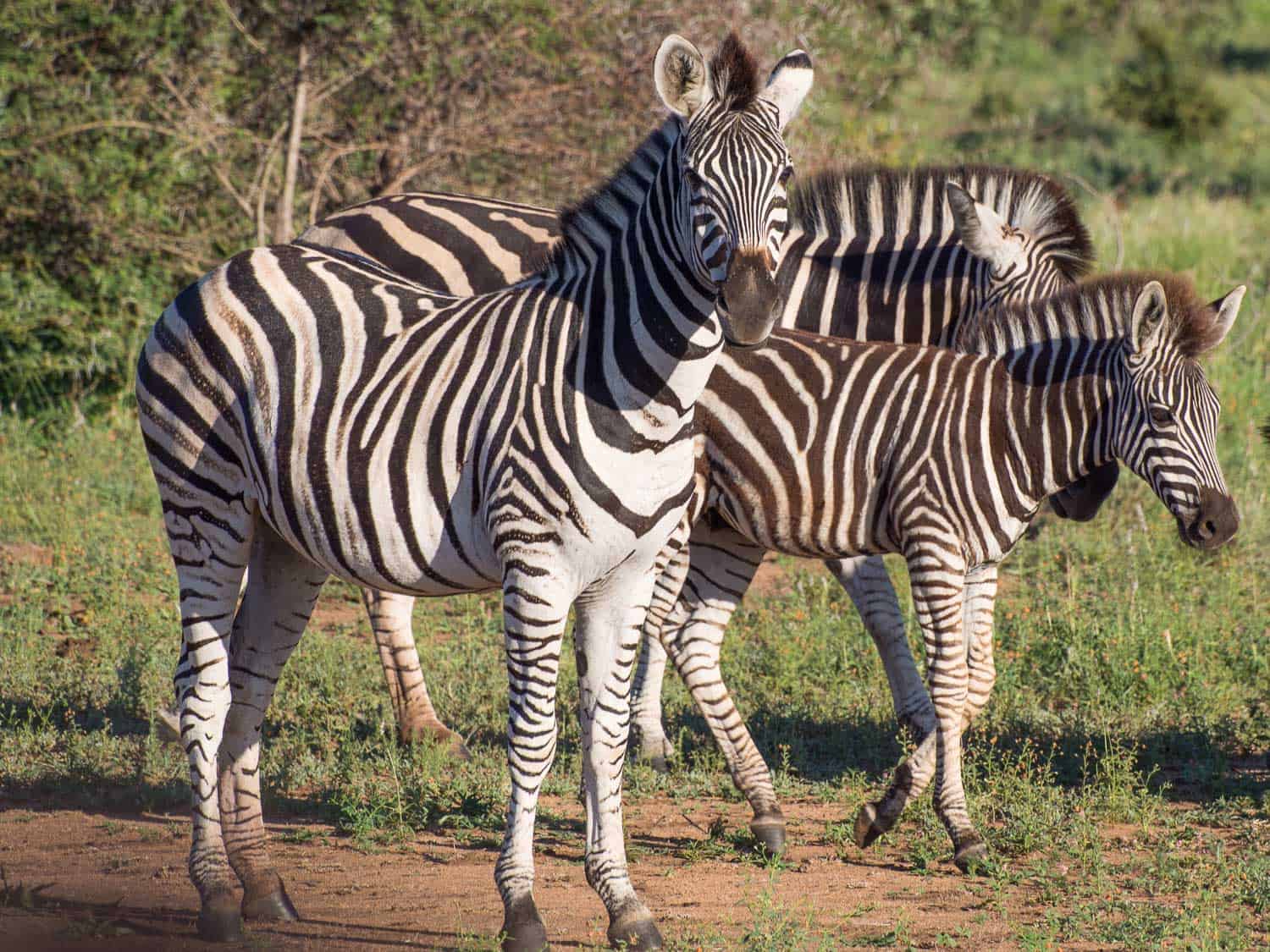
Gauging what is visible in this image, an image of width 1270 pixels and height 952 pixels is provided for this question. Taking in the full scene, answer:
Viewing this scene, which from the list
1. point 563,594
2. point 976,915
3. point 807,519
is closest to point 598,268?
point 563,594

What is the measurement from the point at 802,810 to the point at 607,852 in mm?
1833

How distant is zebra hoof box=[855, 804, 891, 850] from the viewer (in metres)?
5.71

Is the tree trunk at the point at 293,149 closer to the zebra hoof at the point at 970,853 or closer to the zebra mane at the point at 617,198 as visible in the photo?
the zebra mane at the point at 617,198

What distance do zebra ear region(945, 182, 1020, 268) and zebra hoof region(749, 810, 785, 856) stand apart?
9.73 feet

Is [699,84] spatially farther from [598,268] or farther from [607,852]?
[607,852]

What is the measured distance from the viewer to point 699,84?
14.1ft

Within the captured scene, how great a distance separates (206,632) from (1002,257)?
13.6ft

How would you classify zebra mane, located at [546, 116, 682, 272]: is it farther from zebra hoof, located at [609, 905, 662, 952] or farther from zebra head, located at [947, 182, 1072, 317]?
zebra head, located at [947, 182, 1072, 317]

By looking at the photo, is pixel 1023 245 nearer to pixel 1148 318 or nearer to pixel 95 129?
pixel 1148 318

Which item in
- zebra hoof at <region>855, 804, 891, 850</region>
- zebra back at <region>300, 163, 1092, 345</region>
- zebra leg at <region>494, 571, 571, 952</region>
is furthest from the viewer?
zebra back at <region>300, 163, 1092, 345</region>

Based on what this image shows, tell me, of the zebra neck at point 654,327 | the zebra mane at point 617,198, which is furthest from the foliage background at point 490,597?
the zebra mane at point 617,198

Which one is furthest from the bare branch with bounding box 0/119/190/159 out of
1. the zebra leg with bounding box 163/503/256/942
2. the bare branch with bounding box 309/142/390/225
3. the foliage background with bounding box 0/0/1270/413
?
the zebra leg with bounding box 163/503/256/942

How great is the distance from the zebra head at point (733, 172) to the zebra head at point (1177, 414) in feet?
6.68

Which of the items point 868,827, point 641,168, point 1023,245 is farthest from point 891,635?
point 641,168
